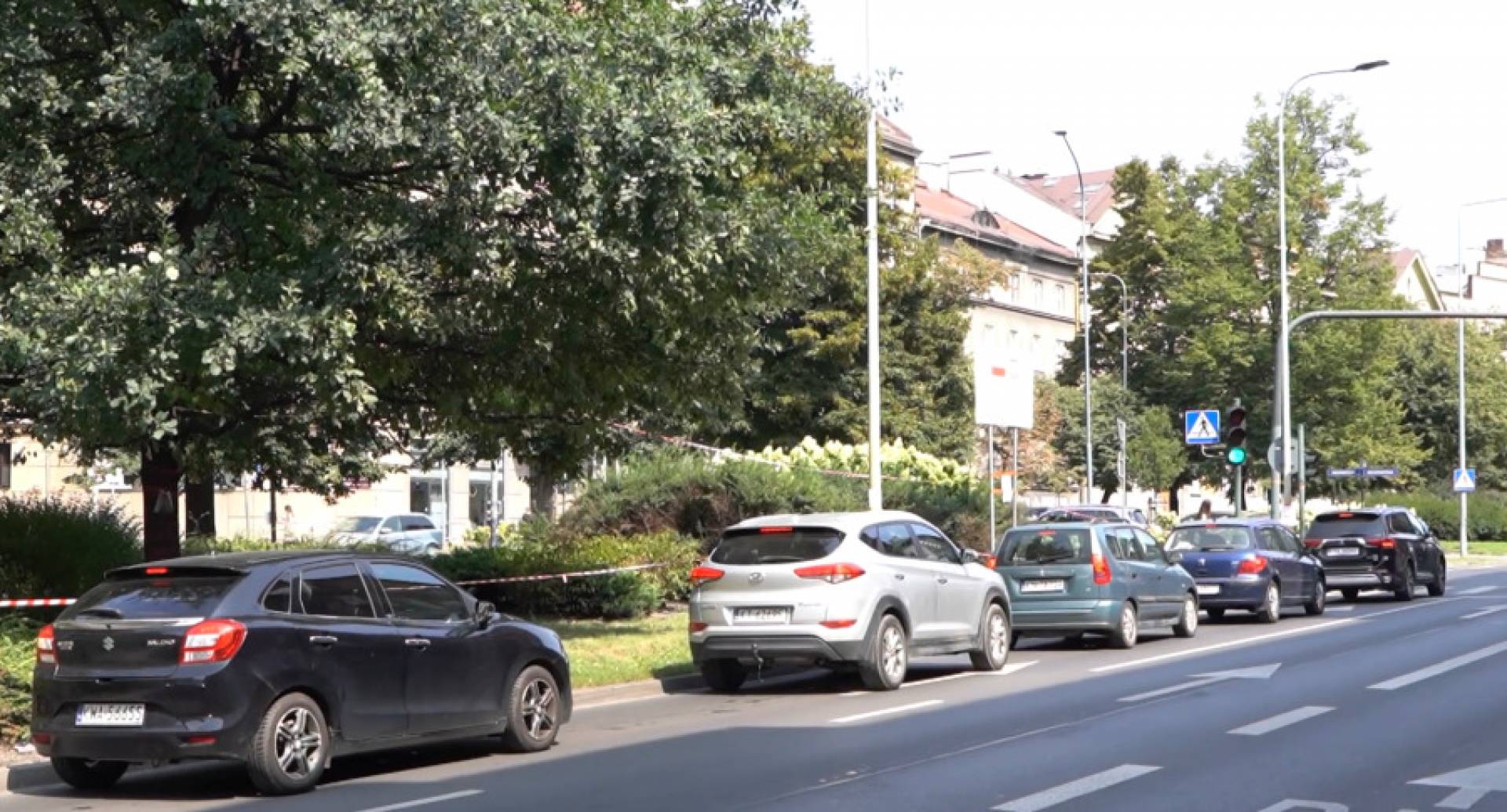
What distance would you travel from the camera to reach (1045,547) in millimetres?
22875

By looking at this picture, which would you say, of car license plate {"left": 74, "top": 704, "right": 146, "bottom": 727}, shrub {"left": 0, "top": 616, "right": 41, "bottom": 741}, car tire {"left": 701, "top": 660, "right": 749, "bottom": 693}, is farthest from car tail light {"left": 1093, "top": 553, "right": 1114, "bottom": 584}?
car license plate {"left": 74, "top": 704, "right": 146, "bottom": 727}

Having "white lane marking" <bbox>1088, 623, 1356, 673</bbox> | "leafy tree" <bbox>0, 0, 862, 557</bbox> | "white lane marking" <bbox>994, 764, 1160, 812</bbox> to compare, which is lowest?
"white lane marking" <bbox>1088, 623, 1356, 673</bbox>

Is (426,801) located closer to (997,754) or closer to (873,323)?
(997,754)

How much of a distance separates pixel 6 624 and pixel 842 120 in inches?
392

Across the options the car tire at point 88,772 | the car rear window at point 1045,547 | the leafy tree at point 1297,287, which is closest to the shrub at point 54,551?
the car tire at point 88,772

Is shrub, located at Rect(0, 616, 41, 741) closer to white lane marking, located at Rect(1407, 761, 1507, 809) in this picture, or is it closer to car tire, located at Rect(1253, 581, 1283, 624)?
white lane marking, located at Rect(1407, 761, 1507, 809)

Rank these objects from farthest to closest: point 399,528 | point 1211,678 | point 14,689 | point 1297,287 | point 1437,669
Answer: point 1297,287
point 399,528
point 1437,669
point 1211,678
point 14,689

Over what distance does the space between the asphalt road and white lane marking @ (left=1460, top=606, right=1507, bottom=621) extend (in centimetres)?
917

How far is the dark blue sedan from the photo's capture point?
27.8m

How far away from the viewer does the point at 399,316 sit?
1648 cm

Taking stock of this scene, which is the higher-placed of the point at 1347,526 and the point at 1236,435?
the point at 1236,435

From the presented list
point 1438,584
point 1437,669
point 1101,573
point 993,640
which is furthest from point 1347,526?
point 993,640

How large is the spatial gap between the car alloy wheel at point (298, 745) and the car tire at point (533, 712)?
1940 millimetres

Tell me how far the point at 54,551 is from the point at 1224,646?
13.6 m
